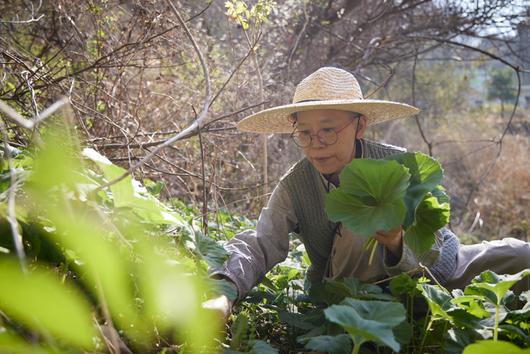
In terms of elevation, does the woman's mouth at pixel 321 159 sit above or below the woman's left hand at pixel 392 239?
above

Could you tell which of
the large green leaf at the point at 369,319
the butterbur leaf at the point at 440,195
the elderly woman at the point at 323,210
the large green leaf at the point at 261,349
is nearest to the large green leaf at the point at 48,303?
the large green leaf at the point at 369,319

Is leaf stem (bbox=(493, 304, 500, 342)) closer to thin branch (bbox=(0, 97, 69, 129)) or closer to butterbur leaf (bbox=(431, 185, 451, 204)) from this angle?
butterbur leaf (bbox=(431, 185, 451, 204))

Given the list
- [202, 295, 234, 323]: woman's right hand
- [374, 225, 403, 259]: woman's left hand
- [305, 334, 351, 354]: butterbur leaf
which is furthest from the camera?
[374, 225, 403, 259]: woman's left hand

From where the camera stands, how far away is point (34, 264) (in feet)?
4.32

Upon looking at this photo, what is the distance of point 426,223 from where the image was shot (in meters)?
1.64

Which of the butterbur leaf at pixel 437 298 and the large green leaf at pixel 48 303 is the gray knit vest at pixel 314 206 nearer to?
the butterbur leaf at pixel 437 298

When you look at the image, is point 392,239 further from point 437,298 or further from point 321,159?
point 321,159

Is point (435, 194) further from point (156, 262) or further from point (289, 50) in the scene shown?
point (289, 50)

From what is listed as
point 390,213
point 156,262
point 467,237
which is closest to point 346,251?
point 390,213

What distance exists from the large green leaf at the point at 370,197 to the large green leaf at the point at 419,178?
0.24 ft

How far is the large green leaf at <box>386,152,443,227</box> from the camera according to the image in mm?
1552

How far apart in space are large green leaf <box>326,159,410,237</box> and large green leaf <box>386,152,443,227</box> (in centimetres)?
7

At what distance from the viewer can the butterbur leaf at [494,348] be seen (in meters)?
1.17

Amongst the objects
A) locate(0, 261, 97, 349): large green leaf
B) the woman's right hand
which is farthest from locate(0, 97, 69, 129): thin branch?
the woman's right hand
